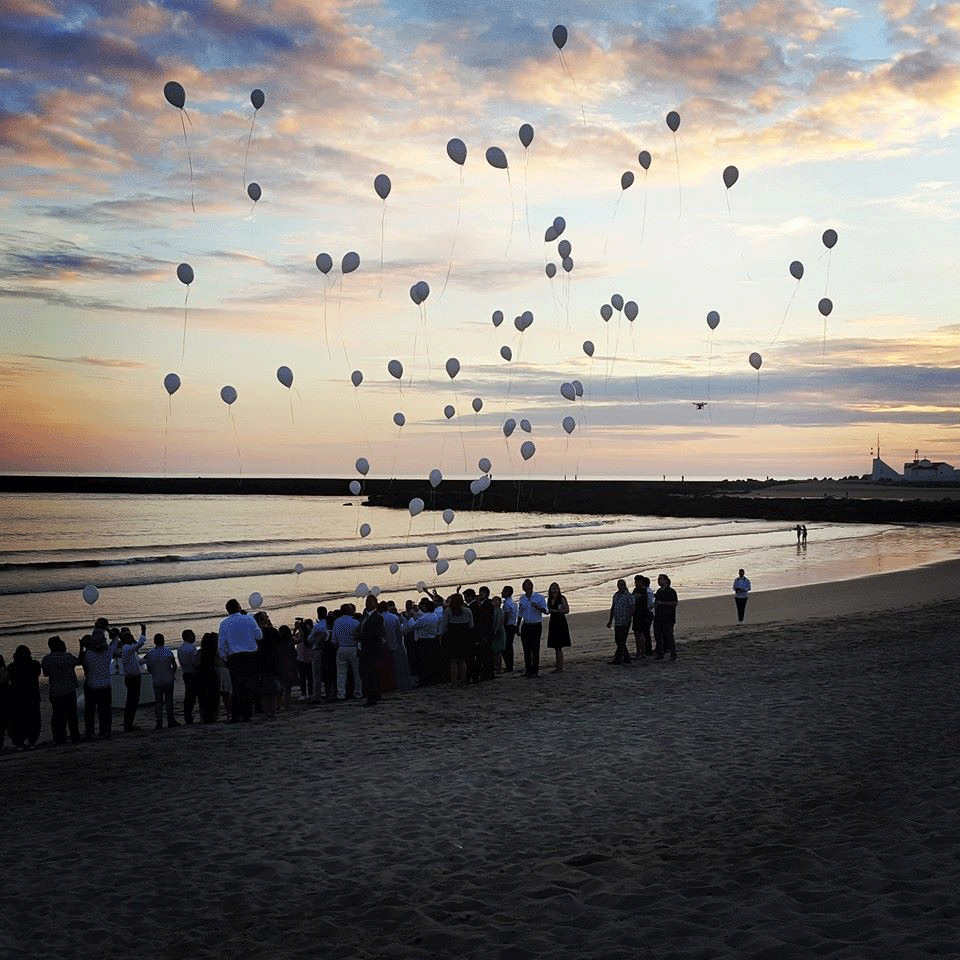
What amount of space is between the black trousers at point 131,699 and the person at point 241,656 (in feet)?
4.07

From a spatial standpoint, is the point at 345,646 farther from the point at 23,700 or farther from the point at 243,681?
the point at 23,700

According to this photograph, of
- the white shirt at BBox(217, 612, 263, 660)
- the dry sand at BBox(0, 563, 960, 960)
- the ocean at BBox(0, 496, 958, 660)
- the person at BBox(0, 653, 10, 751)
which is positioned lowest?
the ocean at BBox(0, 496, 958, 660)

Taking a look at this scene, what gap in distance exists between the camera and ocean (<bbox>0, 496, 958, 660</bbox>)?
28125mm

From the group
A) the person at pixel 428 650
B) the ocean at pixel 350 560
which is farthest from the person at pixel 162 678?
the ocean at pixel 350 560

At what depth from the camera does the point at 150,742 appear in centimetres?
1037

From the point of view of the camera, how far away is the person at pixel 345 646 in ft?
40.4

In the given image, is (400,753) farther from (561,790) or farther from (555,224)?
(555,224)

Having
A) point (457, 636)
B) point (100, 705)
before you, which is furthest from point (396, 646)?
point (100, 705)

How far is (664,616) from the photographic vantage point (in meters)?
14.3

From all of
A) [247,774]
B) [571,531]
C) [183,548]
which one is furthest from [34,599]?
[571,531]

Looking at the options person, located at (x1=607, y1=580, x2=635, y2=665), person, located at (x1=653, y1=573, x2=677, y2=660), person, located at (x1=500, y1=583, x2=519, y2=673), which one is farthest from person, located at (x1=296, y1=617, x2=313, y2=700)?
person, located at (x1=653, y1=573, x2=677, y2=660)

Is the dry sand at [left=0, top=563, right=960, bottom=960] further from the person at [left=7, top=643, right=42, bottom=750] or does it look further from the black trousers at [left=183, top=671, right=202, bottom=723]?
the black trousers at [left=183, top=671, right=202, bottom=723]

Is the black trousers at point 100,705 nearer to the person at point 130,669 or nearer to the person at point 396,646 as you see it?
the person at point 130,669

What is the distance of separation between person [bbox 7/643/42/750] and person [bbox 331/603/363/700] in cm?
363
